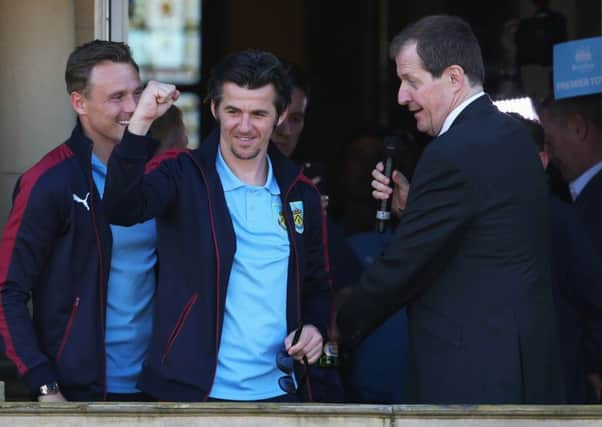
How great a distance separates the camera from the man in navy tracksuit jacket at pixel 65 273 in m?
3.98

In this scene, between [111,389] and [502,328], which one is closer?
[502,328]

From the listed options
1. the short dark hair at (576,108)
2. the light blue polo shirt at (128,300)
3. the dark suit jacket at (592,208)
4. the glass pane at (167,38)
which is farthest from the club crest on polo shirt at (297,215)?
the glass pane at (167,38)

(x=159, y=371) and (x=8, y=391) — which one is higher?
(x=159, y=371)

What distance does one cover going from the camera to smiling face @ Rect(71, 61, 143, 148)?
4.26m

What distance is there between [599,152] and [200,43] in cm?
623

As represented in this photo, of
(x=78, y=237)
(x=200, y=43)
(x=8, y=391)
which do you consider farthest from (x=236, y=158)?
(x=200, y=43)

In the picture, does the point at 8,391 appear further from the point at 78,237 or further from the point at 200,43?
the point at 200,43

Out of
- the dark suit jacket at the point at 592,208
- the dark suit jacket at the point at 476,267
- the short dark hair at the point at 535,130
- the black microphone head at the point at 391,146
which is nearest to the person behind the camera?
the dark suit jacket at the point at 476,267

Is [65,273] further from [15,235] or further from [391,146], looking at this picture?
[391,146]

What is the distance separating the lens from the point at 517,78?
7457 millimetres

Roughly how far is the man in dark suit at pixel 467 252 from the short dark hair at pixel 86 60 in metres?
0.95

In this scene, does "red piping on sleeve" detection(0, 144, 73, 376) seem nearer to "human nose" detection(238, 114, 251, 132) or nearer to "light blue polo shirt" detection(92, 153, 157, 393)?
"light blue polo shirt" detection(92, 153, 157, 393)

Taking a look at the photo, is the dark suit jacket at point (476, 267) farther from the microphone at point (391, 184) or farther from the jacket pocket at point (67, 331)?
the jacket pocket at point (67, 331)

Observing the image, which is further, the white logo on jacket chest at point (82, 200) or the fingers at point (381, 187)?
the fingers at point (381, 187)
